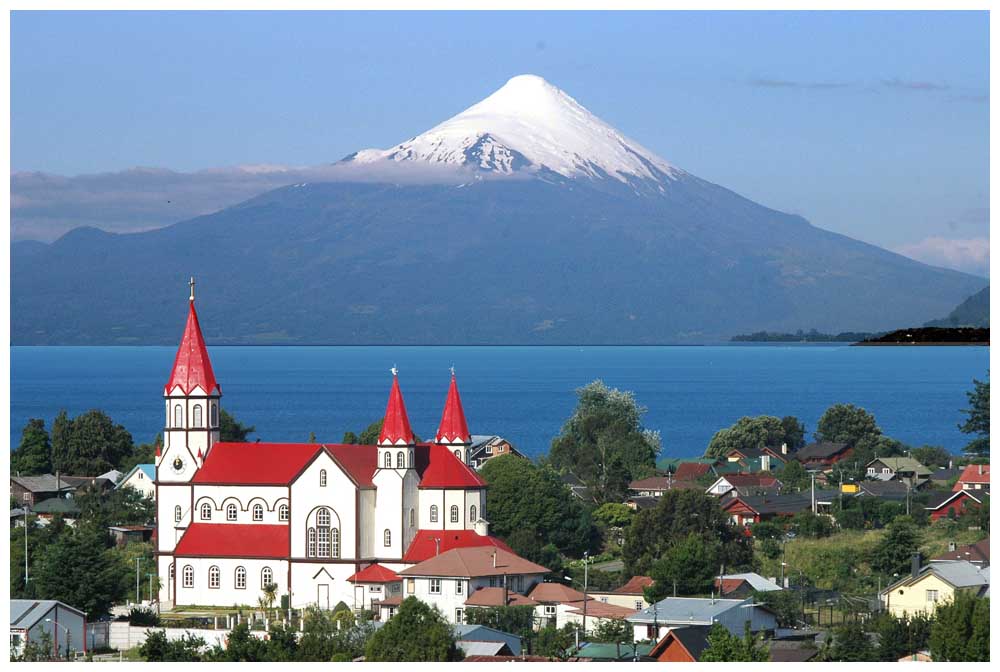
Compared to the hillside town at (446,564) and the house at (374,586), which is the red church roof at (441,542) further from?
the house at (374,586)

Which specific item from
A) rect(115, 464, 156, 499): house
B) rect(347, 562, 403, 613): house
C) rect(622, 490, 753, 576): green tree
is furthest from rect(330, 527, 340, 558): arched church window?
rect(115, 464, 156, 499): house

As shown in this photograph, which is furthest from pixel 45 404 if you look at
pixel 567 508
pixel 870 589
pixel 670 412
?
pixel 870 589

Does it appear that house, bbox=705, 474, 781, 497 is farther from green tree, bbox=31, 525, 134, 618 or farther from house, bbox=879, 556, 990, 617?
green tree, bbox=31, 525, 134, 618

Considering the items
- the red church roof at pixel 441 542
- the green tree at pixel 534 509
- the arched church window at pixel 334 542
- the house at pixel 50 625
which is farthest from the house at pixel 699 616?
the green tree at pixel 534 509

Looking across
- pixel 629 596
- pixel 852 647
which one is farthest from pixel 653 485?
pixel 852 647

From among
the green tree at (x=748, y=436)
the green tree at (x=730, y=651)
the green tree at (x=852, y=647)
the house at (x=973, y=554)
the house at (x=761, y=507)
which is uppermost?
the green tree at (x=748, y=436)
